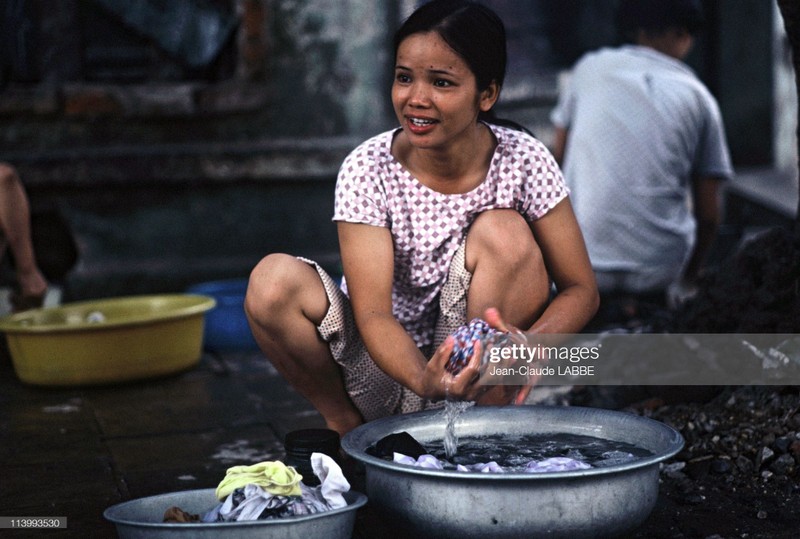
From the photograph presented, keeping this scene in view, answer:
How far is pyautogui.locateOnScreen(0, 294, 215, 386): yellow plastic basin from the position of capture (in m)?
4.11

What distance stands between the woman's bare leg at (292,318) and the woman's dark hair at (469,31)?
25.2 inches

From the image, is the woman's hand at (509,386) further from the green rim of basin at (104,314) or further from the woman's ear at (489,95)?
the green rim of basin at (104,314)

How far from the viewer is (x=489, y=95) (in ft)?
9.43

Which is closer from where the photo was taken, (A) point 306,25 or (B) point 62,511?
(B) point 62,511

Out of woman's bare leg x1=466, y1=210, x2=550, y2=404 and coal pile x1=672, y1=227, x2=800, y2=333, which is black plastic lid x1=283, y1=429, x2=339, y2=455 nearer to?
woman's bare leg x1=466, y1=210, x2=550, y2=404

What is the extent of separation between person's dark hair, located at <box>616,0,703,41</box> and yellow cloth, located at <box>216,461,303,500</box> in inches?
121

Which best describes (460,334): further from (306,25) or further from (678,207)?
(306,25)

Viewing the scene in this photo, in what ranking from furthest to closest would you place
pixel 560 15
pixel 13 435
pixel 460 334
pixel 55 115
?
pixel 560 15 → pixel 55 115 → pixel 13 435 → pixel 460 334

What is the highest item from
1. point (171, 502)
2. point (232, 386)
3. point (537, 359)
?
point (537, 359)

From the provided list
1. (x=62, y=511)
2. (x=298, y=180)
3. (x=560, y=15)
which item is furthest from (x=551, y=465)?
(x=560, y=15)

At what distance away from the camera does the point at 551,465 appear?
2.34 metres

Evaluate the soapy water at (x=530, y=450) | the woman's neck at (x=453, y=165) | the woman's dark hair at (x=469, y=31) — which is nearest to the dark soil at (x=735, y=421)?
the soapy water at (x=530, y=450)

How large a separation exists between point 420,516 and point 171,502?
1.76 ft

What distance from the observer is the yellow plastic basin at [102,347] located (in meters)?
4.11
